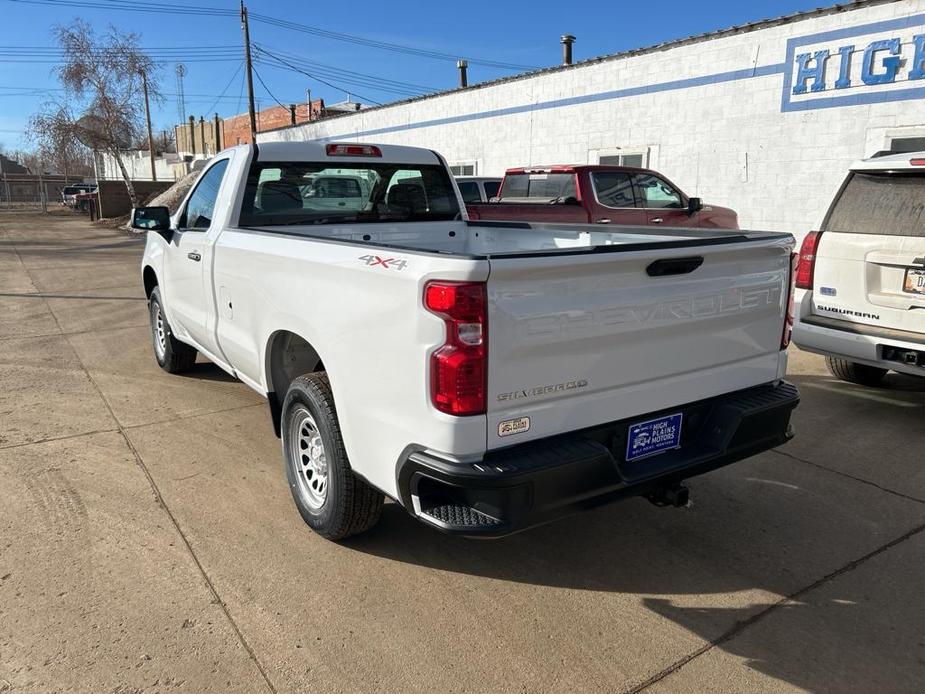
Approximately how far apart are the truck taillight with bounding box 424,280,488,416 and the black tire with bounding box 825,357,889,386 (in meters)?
4.94

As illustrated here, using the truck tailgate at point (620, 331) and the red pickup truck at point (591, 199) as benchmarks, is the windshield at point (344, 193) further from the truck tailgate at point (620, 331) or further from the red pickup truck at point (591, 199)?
the red pickup truck at point (591, 199)

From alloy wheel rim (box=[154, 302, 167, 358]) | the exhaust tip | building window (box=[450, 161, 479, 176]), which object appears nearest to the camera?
the exhaust tip

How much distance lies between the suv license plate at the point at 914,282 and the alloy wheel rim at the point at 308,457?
13.7 ft

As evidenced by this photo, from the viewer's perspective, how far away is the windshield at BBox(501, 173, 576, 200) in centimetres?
1017

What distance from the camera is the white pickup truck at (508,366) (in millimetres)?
2514

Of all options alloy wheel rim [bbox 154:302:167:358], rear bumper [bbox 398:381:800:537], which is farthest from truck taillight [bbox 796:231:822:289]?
alloy wheel rim [bbox 154:302:167:358]

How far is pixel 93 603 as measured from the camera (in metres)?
3.02

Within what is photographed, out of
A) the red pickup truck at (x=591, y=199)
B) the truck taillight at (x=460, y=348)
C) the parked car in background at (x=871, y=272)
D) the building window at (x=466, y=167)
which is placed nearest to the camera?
the truck taillight at (x=460, y=348)

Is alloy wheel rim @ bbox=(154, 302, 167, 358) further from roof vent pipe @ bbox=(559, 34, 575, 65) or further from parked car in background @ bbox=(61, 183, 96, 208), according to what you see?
parked car in background @ bbox=(61, 183, 96, 208)

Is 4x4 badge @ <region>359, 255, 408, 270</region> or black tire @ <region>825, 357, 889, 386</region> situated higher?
4x4 badge @ <region>359, 255, 408, 270</region>

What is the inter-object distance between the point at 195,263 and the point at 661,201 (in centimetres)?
794

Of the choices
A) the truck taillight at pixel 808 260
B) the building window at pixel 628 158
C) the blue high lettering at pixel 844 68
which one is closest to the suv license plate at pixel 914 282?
the truck taillight at pixel 808 260

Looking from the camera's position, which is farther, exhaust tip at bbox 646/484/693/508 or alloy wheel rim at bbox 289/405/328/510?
alloy wheel rim at bbox 289/405/328/510

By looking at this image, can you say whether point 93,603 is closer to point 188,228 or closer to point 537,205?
point 188,228
